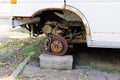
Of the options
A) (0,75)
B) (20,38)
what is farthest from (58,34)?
(20,38)

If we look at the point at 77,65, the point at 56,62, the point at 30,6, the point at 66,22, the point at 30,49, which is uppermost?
the point at 30,6

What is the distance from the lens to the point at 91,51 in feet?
26.6

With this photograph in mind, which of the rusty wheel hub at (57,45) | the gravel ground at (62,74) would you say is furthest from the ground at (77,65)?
the rusty wheel hub at (57,45)

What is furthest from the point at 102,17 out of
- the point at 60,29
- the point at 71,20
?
the point at 60,29

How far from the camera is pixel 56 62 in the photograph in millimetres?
6602

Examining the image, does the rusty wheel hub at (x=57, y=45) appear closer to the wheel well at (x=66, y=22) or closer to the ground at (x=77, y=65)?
the wheel well at (x=66, y=22)

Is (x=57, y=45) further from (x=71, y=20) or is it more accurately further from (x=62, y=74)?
(x=62, y=74)

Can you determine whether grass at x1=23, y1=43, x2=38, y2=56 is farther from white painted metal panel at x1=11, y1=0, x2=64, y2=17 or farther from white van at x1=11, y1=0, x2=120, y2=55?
white painted metal panel at x1=11, y1=0, x2=64, y2=17

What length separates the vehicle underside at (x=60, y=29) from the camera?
6825mm

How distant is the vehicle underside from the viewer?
6825 millimetres

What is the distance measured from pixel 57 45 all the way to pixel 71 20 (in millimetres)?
645

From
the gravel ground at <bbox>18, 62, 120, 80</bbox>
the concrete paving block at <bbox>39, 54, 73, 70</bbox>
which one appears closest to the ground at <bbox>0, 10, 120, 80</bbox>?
the gravel ground at <bbox>18, 62, 120, 80</bbox>

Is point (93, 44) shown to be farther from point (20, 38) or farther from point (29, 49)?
point (20, 38)

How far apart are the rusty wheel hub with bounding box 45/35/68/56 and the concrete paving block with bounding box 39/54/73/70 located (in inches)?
7.4
